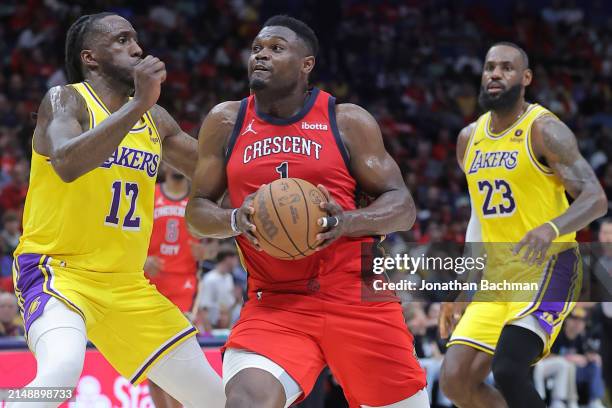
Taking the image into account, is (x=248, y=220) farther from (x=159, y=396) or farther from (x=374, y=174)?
(x=159, y=396)

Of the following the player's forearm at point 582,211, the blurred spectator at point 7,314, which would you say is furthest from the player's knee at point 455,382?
the blurred spectator at point 7,314

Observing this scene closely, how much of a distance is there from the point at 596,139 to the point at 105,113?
41.2ft

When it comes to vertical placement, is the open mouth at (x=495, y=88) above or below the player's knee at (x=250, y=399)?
above

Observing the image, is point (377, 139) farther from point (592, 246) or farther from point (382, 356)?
point (592, 246)

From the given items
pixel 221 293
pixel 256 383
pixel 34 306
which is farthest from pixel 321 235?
pixel 221 293

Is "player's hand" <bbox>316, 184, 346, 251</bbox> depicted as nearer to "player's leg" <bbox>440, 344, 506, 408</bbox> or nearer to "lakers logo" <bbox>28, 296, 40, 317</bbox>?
"lakers logo" <bbox>28, 296, 40, 317</bbox>

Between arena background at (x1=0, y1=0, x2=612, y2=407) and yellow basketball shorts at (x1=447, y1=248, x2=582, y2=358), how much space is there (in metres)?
5.79

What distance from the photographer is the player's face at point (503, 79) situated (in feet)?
19.3

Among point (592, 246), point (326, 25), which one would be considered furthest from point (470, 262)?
point (326, 25)

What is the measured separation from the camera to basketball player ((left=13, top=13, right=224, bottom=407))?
14.3ft

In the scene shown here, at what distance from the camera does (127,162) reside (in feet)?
15.3

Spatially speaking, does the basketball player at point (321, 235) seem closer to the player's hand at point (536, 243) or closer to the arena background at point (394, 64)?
the player's hand at point (536, 243)

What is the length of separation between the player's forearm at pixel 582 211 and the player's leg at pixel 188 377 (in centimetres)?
199

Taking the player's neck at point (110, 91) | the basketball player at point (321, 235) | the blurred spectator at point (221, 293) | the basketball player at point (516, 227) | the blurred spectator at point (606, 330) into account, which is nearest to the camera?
the basketball player at point (321, 235)
